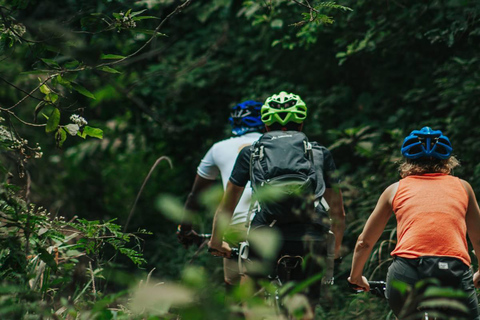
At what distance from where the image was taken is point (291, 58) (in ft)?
30.0

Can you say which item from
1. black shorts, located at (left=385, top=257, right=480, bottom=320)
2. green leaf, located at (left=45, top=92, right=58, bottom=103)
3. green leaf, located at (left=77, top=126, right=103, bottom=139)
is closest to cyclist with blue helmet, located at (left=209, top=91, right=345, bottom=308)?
black shorts, located at (left=385, top=257, right=480, bottom=320)

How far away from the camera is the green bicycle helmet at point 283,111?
4.29 m

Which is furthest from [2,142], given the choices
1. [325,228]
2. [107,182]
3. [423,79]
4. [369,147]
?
[107,182]

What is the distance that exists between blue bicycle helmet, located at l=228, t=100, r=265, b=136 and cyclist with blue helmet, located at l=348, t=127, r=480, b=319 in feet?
5.84

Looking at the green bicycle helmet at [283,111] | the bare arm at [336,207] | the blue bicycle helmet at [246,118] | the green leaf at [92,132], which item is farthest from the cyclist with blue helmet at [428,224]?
the blue bicycle helmet at [246,118]

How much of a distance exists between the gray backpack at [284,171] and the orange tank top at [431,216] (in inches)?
21.6

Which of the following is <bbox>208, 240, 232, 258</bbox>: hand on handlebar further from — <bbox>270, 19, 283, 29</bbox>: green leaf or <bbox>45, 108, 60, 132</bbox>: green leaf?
<bbox>270, 19, 283, 29</bbox>: green leaf

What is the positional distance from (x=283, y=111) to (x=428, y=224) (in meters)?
1.41

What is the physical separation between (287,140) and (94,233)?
4.40 ft

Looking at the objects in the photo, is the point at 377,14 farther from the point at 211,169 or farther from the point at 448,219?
the point at 448,219

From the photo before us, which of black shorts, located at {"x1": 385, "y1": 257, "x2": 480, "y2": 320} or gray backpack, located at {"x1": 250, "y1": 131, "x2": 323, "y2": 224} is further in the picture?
gray backpack, located at {"x1": 250, "y1": 131, "x2": 323, "y2": 224}

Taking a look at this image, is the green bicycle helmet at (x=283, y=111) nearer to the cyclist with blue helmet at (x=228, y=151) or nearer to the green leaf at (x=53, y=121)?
the cyclist with blue helmet at (x=228, y=151)

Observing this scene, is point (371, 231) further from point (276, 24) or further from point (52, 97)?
point (276, 24)

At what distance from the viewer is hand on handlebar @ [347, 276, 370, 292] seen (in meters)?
3.55
